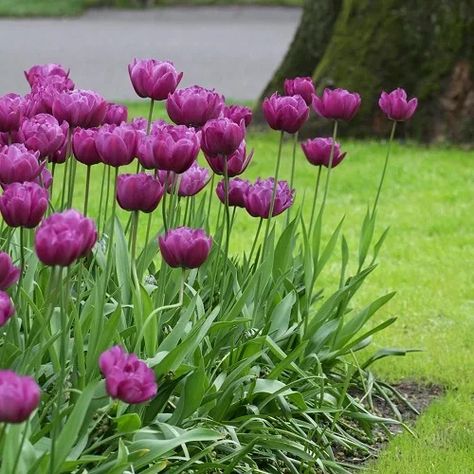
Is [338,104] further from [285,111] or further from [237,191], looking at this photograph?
[237,191]

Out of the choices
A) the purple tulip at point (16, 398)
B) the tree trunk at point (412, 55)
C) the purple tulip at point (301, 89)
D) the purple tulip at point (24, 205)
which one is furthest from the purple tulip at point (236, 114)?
the tree trunk at point (412, 55)

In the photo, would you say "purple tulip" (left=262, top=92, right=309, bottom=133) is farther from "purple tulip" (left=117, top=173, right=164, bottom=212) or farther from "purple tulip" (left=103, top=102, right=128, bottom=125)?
"purple tulip" (left=117, top=173, right=164, bottom=212)

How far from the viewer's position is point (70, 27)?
19.2m

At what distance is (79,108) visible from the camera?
325 cm

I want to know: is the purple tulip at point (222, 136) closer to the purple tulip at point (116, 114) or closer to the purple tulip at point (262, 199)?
the purple tulip at point (262, 199)

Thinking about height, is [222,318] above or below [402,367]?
above

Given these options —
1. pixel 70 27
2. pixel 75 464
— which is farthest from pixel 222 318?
pixel 70 27

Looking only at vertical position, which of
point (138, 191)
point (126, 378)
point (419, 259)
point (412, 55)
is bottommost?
point (419, 259)

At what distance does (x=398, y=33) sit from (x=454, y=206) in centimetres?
192

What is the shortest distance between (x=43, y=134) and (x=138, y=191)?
1.40ft

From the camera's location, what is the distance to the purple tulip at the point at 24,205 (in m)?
2.70

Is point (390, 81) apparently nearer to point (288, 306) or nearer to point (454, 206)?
point (454, 206)

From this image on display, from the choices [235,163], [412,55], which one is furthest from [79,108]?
[412,55]

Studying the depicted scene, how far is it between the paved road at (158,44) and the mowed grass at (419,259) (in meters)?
4.40
